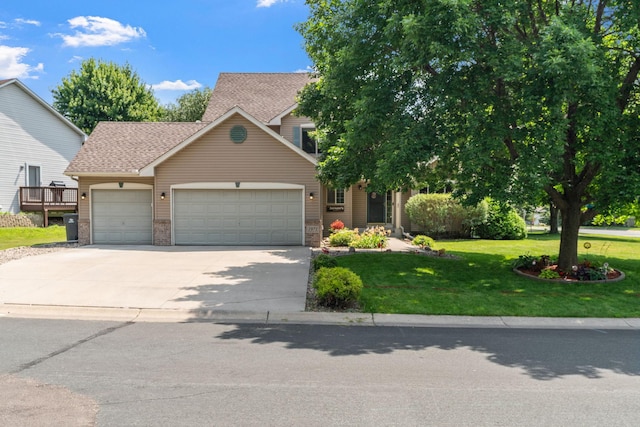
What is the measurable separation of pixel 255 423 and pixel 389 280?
781cm

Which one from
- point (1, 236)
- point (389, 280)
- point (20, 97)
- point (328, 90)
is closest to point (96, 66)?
point (20, 97)

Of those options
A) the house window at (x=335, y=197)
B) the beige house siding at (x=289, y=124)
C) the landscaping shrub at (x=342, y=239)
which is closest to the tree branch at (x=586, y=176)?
the landscaping shrub at (x=342, y=239)

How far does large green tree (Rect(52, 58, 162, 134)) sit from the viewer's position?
1580 inches

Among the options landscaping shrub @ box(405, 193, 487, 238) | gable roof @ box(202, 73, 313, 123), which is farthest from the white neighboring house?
landscaping shrub @ box(405, 193, 487, 238)

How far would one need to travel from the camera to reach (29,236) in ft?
72.5

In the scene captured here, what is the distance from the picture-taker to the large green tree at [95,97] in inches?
1580

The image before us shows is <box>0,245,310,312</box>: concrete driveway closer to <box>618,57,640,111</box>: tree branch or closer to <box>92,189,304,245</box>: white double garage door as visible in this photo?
<box>92,189,304,245</box>: white double garage door

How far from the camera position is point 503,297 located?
33.3 feet

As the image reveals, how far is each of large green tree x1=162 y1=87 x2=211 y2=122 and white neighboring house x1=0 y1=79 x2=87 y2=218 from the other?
1450cm

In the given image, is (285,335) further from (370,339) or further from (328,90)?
(328,90)

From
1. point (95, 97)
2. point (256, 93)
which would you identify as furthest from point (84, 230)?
point (95, 97)

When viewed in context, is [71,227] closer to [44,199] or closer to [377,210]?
[44,199]

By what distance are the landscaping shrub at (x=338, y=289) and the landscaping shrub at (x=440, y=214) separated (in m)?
12.9

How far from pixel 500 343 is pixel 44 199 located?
26877mm
